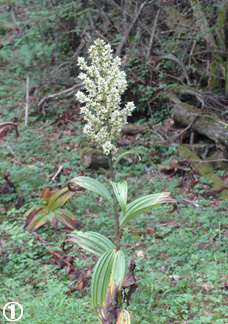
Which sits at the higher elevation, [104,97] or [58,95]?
[104,97]

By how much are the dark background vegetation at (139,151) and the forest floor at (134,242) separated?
17mm

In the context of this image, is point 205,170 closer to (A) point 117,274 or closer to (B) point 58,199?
(B) point 58,199

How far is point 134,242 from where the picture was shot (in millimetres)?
4609

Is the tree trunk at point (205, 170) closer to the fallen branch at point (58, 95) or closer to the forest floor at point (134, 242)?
the forest floor at point (134, 242)

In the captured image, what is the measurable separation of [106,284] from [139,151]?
4397mm

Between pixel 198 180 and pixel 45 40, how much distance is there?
656cm

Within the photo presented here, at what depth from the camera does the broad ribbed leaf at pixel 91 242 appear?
2740 millimetres

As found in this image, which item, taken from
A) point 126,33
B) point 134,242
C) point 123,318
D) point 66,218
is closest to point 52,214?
point 66,218

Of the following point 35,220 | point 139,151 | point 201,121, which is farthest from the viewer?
point 139,151

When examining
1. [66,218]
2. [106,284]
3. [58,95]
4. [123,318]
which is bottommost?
[66,218]

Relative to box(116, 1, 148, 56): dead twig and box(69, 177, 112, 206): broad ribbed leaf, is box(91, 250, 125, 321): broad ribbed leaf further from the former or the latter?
box(116, 1, 148, 56): dead twig

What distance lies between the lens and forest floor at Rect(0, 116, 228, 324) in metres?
3.15

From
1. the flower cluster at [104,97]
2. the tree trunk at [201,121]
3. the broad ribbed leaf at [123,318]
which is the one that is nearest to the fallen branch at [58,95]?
the tree trunk at [201,121]

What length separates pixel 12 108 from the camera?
28.9 ft
